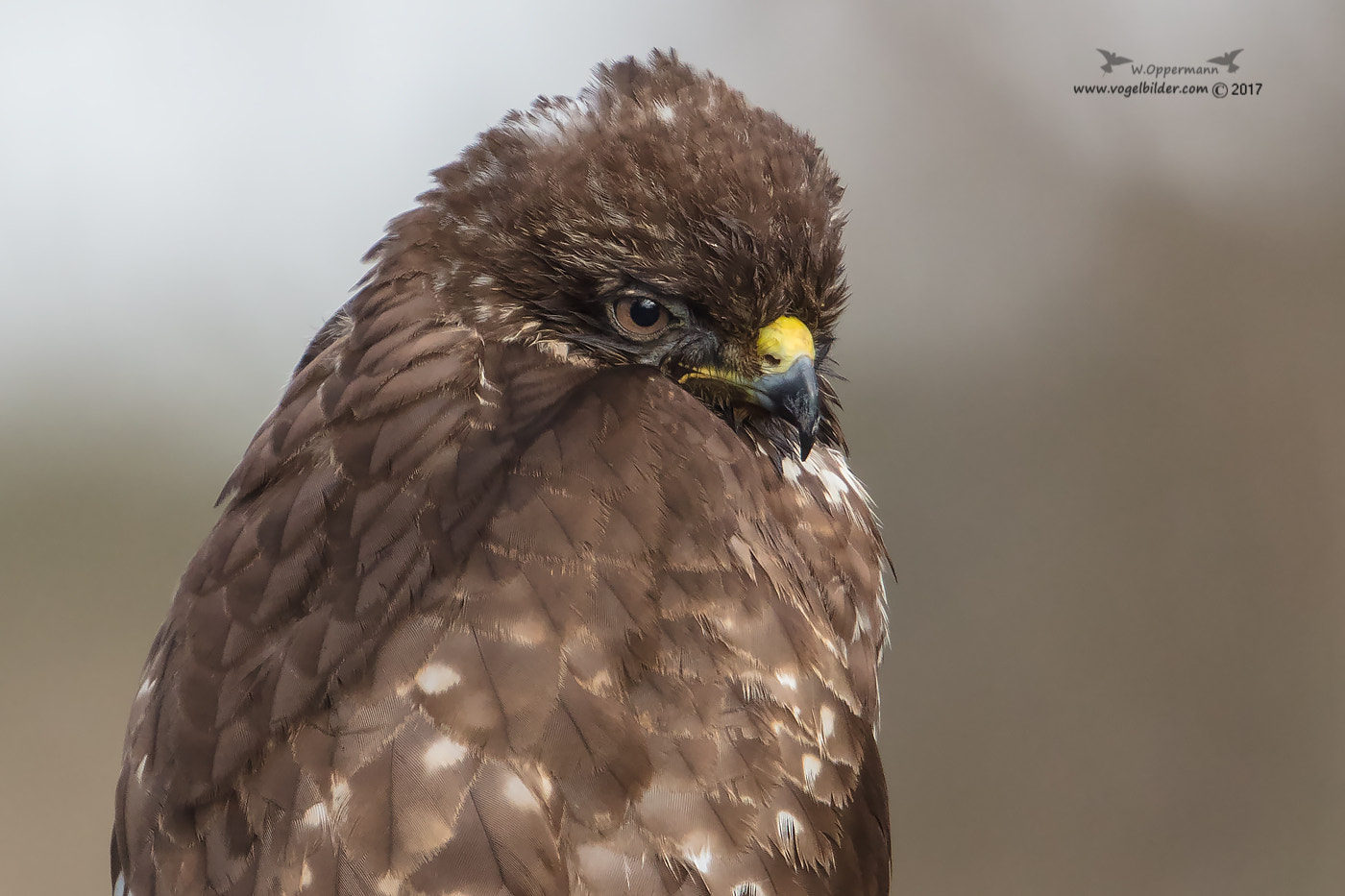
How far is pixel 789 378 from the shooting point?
2.41m

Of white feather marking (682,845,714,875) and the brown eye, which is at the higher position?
the brown eye

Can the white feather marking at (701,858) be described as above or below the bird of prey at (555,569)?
below

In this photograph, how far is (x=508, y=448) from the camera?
7.24 feet

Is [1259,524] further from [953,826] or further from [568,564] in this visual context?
[568,564]

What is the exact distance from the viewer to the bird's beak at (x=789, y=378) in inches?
94.7

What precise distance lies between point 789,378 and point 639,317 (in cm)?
35

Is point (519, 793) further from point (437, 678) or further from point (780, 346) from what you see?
point (780, 346)

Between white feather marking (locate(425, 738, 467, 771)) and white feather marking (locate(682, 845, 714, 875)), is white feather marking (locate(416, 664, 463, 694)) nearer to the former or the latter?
white feather marking (locate(425, 738, 467, 771))

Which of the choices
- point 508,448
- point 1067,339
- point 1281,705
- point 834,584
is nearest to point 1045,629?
point 1281,705

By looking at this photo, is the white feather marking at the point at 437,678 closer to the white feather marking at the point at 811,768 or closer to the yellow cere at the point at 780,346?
the white feather marking at the point at 811,768

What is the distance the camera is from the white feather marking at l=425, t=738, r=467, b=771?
189 cm

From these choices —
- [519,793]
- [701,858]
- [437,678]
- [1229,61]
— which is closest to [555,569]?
[437,678]

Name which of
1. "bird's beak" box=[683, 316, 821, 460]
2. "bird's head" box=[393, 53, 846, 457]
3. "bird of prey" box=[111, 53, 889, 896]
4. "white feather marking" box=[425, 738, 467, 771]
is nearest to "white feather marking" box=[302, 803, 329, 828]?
"bird of prey" box=[111, 53, 889, 896]

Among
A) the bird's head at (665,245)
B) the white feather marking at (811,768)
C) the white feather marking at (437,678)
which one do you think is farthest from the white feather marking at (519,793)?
the bird's head at (665,245)
